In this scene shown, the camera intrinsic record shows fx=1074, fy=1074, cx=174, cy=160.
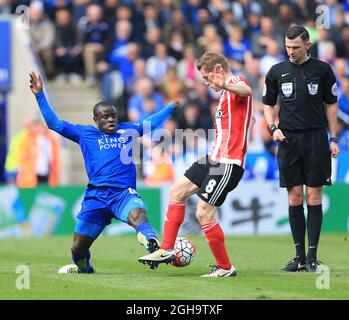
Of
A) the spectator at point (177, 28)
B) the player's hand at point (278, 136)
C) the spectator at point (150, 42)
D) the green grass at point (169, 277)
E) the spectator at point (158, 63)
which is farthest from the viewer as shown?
the spectator at point (177, 28)

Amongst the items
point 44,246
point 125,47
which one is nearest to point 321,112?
point 44,246

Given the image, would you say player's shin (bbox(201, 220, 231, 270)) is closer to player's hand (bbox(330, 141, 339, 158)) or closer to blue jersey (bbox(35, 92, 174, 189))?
blue jersey (bbox(35, 92, 174, 189))

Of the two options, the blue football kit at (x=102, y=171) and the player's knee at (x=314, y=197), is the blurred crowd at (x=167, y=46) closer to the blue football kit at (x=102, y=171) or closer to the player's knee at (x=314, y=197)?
the player's knee at (x=314, y=197)

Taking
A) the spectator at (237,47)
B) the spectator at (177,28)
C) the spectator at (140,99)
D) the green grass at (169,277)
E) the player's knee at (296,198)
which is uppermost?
the spectator at (177,28)

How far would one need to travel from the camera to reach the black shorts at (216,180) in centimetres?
1096

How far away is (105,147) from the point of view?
11.6 m

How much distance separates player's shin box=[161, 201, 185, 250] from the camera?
1130 cm

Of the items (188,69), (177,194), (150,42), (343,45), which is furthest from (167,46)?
(177,194)

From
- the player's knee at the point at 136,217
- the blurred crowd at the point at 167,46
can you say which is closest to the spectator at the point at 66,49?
the blurred crowd at the point at 167,46

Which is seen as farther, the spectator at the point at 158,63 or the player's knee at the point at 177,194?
the spectator at the point at 158,63

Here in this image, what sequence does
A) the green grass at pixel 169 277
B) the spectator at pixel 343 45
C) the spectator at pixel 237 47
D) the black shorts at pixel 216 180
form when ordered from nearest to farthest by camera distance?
the green grass at pixel 169 277, the black shorts at pixel 216 180, the spectator at pixel 237 47, the spectator at pixel 343 45

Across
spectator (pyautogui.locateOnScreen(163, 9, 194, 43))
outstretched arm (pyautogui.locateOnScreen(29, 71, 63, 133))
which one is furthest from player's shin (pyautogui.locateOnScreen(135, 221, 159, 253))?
spectator (pyautogui.locateOnScreen(163, 9, 194, 43))

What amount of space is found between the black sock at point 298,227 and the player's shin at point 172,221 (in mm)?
1317
